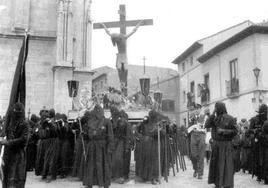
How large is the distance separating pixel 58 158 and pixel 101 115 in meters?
2.28

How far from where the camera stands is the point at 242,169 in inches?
515

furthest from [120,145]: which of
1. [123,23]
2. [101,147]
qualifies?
[123,23]

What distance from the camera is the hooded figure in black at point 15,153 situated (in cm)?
663

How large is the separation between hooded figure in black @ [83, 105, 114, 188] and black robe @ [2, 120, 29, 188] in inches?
77.3

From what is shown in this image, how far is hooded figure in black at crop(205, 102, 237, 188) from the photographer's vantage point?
836 cm

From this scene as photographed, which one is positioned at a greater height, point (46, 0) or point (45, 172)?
point (46, 0)

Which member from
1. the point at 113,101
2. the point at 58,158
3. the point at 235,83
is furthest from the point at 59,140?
the point at 235,83

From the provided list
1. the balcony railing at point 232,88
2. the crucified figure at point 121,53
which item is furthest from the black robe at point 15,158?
the balcony railing at point 232,88

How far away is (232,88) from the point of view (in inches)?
1097

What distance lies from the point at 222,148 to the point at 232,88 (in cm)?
2007

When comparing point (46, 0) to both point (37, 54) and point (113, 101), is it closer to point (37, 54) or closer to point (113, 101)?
point (37, 54)

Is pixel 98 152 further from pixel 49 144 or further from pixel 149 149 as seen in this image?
pixel 49 144

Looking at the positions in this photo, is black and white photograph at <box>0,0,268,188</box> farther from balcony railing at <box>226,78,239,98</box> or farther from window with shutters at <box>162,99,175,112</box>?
window with shutters at <box>162,99,175,112</box>

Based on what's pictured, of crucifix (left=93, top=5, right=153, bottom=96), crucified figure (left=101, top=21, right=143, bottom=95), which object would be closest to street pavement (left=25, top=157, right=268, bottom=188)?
crucifix (left=93, top=5, right=153, bottom=96)
